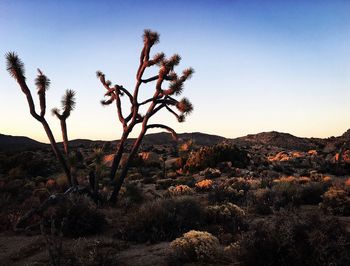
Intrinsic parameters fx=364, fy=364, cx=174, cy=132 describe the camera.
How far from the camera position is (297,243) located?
535cm

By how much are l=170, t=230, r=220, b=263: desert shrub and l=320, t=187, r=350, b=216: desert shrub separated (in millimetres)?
5379

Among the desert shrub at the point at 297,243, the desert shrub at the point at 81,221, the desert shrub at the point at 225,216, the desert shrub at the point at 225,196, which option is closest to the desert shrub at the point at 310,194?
the desert shrub at the point at 225,196

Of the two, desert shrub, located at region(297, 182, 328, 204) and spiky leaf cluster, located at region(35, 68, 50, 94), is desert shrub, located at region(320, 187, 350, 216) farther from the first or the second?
spiky leaf cluster, located at region(35, 68, 50, 94)

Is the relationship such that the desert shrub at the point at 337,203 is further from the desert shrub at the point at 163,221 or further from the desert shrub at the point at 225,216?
the desert shrub at the point at 163,221

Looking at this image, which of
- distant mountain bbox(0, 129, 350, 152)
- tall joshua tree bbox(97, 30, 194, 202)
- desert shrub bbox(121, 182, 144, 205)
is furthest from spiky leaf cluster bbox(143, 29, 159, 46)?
distant mountain bbox(0, 129, 350, 152)

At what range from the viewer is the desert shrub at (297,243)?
496cm

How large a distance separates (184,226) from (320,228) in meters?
3.75

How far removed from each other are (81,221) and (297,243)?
5.44m

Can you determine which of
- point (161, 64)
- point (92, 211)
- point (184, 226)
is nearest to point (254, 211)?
point (184, 226)

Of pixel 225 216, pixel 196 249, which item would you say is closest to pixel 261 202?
pixel 225 216

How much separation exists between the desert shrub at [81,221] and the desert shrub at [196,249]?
A: 2968mm

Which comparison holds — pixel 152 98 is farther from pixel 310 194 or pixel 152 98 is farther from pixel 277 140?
pixel 277 140

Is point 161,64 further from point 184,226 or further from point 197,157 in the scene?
point 197,157

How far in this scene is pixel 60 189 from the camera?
1659 centimetres
